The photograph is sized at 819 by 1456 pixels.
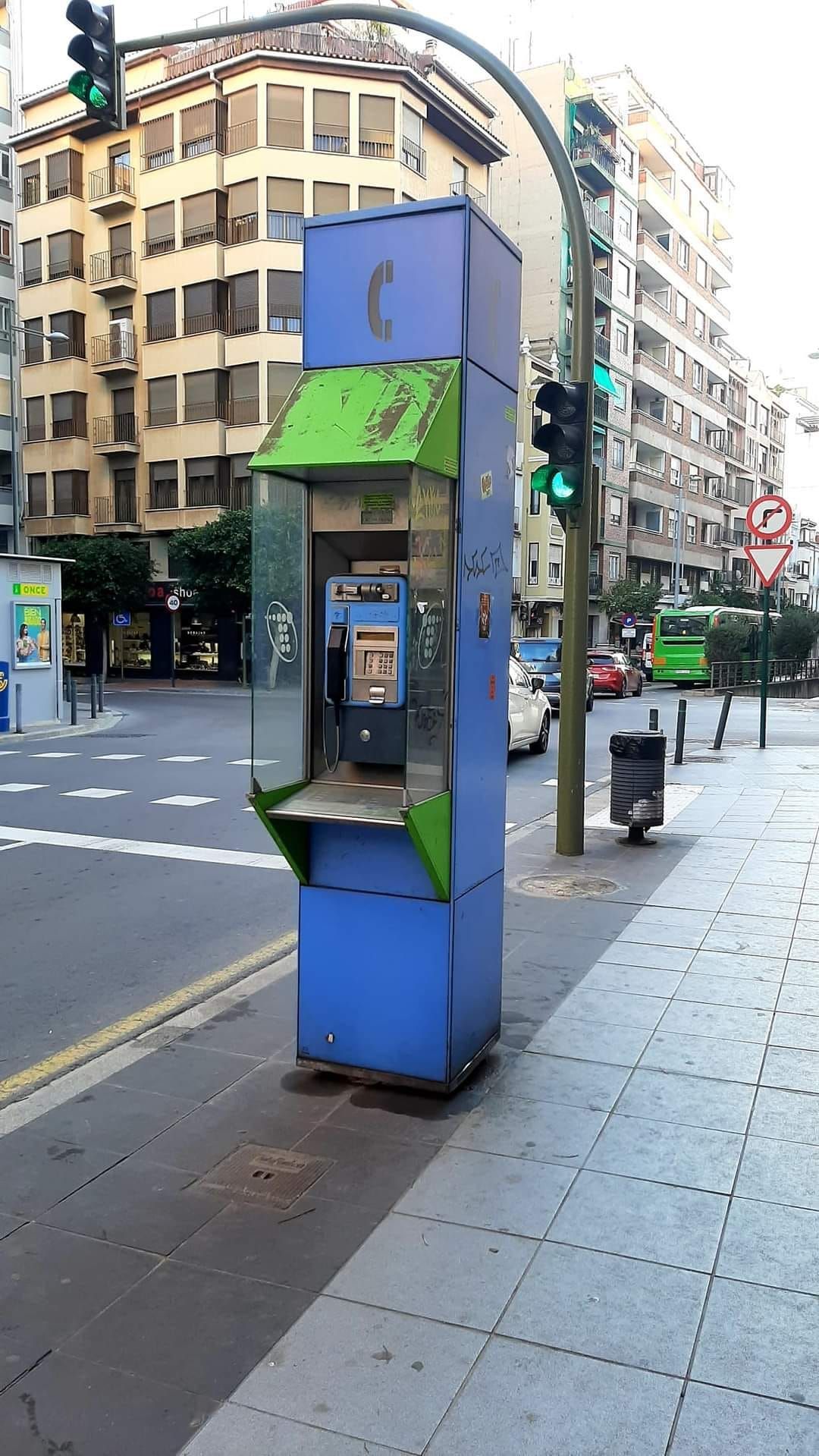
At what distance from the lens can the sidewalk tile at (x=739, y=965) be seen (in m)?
5.93

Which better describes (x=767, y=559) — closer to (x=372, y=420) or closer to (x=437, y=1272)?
(x=372, y=420)

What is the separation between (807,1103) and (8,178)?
168 feet

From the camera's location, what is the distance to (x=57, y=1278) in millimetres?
3178

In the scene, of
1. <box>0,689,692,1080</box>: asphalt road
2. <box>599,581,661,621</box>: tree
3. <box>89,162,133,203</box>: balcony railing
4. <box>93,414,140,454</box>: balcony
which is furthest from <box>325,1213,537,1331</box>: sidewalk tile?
<box>599,581,661,621</box>: tree

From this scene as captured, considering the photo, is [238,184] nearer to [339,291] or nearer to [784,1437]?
[339,291]

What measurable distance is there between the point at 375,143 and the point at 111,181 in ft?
36.5

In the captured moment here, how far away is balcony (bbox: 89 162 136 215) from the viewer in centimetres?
4194

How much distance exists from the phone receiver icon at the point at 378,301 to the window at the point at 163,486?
39.3 metres

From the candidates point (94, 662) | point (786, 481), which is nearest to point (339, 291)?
point (94, 662)

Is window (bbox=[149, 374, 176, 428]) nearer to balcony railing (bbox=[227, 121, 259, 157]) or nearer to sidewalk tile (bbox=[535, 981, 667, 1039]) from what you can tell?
balcony railing (bbox=[227, 121, 259, 157])

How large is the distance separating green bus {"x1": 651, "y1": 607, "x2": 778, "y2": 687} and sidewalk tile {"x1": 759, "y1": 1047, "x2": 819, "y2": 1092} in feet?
123

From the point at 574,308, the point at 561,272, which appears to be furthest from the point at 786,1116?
the point at 561,272

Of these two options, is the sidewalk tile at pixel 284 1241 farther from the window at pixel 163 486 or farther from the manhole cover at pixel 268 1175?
the window at pixel 163 486

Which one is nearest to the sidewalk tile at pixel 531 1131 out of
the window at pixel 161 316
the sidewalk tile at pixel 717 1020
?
the sidewalk tile at pixel 717 1020
